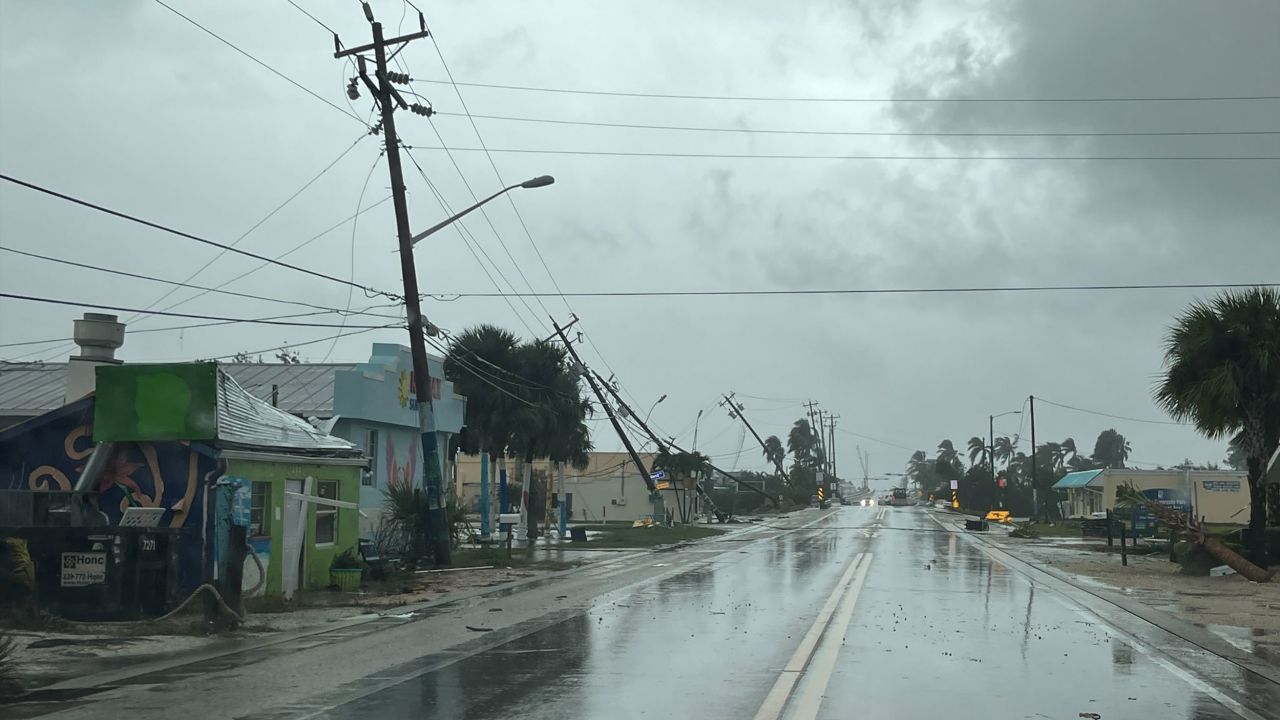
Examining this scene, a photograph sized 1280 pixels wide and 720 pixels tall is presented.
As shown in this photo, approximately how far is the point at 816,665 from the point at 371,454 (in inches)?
892

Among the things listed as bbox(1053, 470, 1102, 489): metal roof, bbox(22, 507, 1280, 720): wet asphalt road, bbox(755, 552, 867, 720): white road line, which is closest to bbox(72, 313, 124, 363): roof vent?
bbox(22, 507, 1280, 720): wet asphalt road

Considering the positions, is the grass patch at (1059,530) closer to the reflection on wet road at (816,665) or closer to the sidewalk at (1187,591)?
the sidewalk at (1187,591)

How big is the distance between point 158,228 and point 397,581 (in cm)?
861

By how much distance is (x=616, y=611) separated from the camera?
1806cm

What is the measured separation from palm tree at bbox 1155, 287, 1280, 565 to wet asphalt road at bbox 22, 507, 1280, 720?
347 inches

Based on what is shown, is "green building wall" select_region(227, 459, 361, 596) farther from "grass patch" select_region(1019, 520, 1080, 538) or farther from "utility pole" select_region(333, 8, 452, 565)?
"grass patch" select_region(1019, 520, 1080, 538)

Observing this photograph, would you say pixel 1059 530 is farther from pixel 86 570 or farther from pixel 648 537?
pixel 86 570

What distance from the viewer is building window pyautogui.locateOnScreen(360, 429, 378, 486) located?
32.2 metres

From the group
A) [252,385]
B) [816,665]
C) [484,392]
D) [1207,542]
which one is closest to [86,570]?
[816,665]

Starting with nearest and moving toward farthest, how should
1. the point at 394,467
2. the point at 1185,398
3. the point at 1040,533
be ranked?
the point at 1185,398 < the point at 394,467 < the point at 1040,533

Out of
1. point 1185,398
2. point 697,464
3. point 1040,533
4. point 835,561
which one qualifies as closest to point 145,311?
point 835,561

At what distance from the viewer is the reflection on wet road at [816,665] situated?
9.87 metres

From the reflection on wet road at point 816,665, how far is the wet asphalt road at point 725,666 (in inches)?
1.3

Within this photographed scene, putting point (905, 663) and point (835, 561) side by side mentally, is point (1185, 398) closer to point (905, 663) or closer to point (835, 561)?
point (835, 561)
